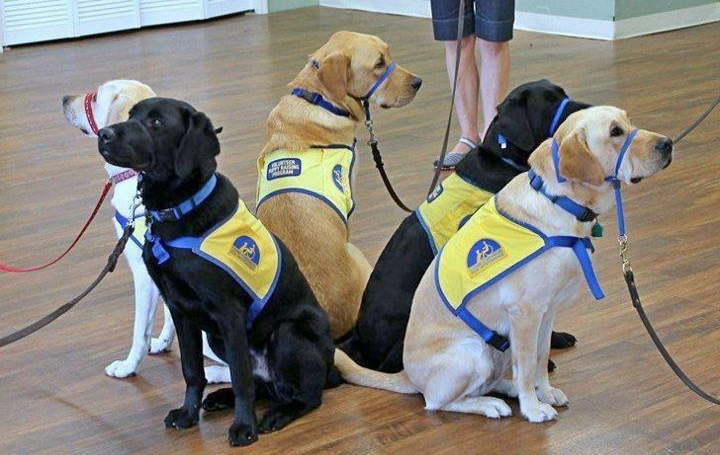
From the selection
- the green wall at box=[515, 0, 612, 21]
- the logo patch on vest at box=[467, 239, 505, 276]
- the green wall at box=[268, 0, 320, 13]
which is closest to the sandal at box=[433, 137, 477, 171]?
the logo patch on vest at box=[467, 239, 505, 276]

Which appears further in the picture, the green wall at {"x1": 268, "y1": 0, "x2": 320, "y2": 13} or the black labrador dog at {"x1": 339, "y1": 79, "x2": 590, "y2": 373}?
the green wall at {"x1": 268, "y1": 0, "x2": 320, "y2": 13}

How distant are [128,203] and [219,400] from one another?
A: 0.64m

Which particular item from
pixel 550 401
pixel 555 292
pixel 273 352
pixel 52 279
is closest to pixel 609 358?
pixel 550 401

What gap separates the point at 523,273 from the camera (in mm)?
2811

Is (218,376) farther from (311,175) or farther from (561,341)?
(561,341)

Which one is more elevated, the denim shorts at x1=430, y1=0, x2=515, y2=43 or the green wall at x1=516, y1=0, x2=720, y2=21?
the denim shorts at x1=430, y1=0, x2=515, y2=43

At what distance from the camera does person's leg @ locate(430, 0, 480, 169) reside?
5438 millimetres

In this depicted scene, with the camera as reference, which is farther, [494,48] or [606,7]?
[606,7]

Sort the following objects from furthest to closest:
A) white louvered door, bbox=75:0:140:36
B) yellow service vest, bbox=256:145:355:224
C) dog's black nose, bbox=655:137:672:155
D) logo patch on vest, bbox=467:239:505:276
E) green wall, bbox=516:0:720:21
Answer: white louvered door, bbox=75:0:140:36 < green wall, bbox=516:0:720:21 < yellow service vest, bbox=256:145:355:224 < logo patch on vest, bbox=467:239:505:276 < dog's black nose, bbox=655:137:672:155


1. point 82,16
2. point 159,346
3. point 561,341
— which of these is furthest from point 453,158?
point 82,16

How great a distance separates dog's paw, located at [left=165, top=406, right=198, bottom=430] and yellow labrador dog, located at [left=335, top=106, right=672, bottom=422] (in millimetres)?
599

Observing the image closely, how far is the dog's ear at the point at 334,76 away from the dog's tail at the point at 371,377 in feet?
3.15

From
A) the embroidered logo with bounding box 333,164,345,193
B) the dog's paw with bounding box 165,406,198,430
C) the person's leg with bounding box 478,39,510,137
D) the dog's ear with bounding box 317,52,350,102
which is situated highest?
the dog's ear with bounding box 317,52,350,102

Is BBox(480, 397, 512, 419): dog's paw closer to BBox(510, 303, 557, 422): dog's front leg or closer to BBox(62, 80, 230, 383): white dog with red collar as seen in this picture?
BBox(510, 303, 557, 422): dog's front leg
